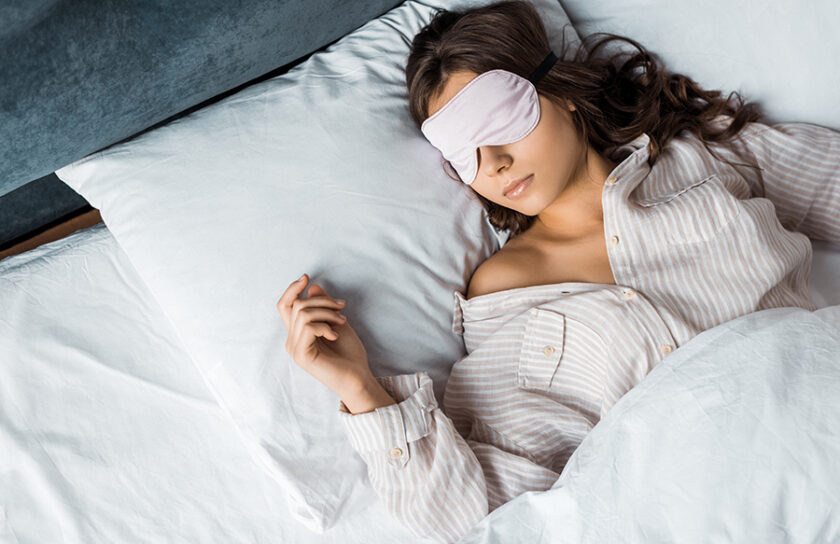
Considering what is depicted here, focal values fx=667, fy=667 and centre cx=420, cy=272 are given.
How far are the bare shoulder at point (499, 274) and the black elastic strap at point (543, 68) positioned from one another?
30 centimetres

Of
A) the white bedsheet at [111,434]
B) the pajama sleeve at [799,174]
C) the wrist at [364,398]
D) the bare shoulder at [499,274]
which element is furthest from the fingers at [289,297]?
the pajama sleeve at [799,174]

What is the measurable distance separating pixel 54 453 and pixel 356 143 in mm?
655

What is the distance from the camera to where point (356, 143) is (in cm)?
110

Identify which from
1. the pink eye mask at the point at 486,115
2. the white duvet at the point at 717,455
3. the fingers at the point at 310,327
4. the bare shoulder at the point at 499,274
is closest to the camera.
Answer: the white duvet at the point at 717,455

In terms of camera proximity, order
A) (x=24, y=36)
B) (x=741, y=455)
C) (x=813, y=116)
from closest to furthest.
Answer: (x=741, y=455), (x=24, y=36), (x=813, y=116)

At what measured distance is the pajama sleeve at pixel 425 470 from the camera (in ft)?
3.14

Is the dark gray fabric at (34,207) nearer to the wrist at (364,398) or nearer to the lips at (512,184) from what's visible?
the wrist at (364,398)

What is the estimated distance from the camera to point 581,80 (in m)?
1.20

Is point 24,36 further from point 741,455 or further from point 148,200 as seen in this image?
point 741,455

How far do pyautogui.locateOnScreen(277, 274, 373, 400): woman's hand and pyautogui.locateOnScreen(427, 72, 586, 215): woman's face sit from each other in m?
0.33

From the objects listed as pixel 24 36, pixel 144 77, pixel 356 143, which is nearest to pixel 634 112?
pixel 356 143

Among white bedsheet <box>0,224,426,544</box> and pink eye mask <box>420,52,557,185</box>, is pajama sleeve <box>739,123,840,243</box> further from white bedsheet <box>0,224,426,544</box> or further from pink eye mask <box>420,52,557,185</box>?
white bedsheet <box>0,224,426,544</box>

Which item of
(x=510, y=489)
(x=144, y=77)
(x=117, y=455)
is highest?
(x=144, y=77)

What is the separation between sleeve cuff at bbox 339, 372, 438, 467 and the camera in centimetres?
95
